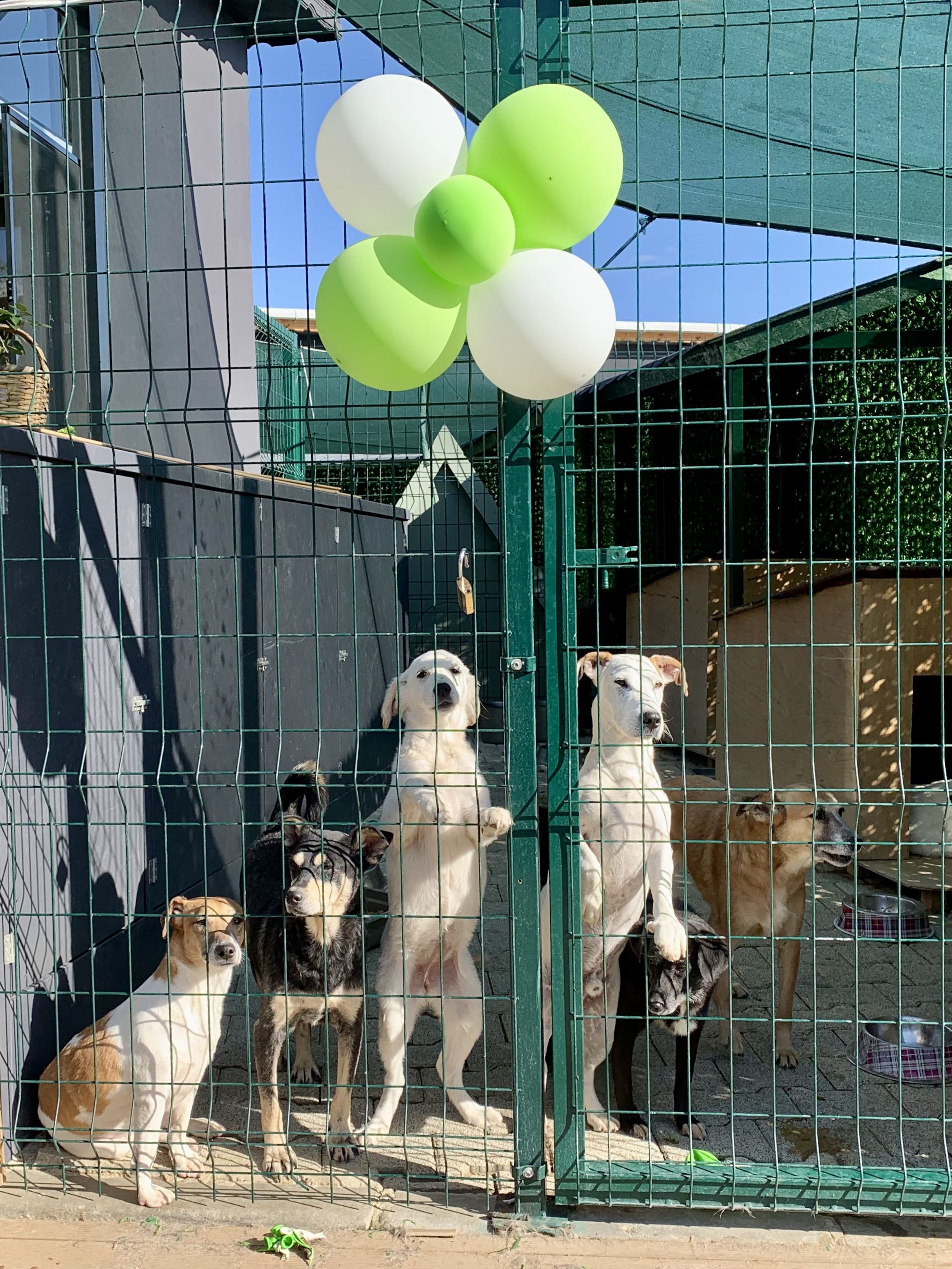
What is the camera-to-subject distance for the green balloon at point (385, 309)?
3018mm

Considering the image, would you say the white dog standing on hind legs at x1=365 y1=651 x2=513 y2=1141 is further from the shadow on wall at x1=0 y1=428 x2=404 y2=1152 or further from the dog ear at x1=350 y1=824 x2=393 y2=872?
the shadow on wall at x1=0 y1=428 x2=404 y2=1152

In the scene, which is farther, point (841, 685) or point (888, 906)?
point (841, 685)

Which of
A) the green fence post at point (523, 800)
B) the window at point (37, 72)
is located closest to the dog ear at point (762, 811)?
the green fence post at point (523, 800)

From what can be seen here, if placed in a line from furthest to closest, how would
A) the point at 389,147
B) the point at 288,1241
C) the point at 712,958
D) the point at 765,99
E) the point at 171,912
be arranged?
the point at 765,99, the point at 712,958, the point at 171,912, the point at 288,1241, the point at 389,147

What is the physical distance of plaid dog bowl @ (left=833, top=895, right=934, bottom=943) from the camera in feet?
18.6

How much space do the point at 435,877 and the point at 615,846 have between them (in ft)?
2.44

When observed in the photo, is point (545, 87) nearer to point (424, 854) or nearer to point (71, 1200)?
point (424, 854)

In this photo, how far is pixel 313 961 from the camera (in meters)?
4.09

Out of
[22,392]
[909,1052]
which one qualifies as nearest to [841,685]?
[909,1052]

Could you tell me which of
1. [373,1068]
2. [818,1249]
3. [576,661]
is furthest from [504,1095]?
[576,661]

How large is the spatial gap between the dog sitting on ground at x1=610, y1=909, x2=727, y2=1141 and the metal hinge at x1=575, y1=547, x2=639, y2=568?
1.39 m

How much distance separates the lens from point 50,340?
7004 mm

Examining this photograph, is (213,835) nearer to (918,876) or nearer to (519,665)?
(519,665)

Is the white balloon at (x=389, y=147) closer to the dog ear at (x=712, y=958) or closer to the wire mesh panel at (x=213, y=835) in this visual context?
the wire mesh panel at (x=213, y=835)
